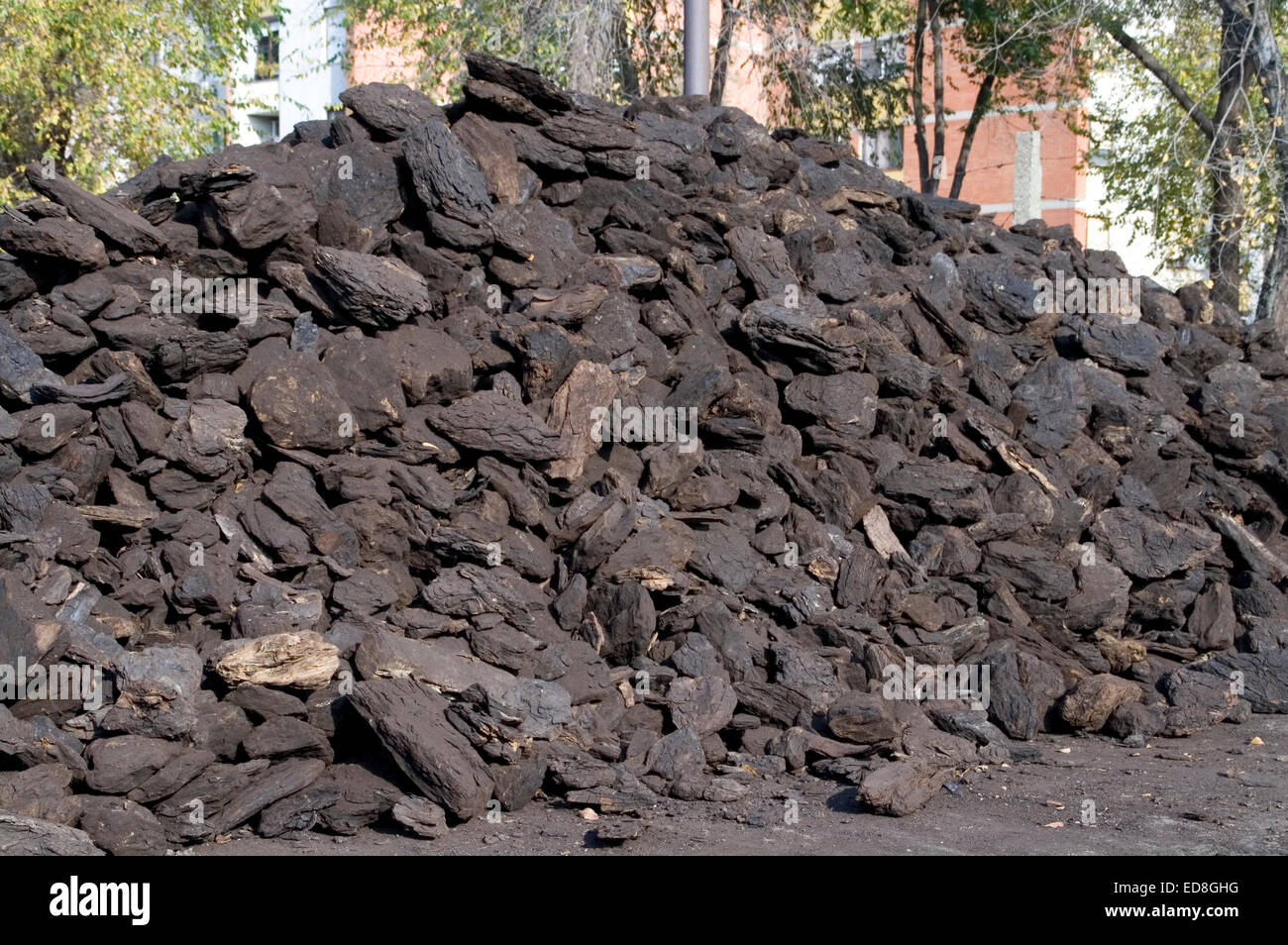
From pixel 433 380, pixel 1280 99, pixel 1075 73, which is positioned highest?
pixel 1075 73

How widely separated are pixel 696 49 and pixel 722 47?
16.7ft

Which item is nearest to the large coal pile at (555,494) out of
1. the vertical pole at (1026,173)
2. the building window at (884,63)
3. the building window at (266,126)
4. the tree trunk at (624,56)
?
the tree trunk at (624,56)

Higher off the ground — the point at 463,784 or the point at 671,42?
the point at 671,42

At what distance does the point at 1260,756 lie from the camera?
21.6 feet

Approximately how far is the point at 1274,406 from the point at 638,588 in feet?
22.5

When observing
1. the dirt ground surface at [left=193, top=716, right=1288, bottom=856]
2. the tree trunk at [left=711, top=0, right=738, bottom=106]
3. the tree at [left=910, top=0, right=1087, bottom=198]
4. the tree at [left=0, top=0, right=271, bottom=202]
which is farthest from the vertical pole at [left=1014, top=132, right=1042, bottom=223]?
the dirt ground surface at [left=193, top=716, right=1288, bottom=856]

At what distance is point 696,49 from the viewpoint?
41.0 ft

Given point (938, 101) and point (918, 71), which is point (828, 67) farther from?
point (938, 101)

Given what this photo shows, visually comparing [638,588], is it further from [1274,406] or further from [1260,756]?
[1274,406]

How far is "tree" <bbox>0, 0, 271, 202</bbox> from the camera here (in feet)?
50.4

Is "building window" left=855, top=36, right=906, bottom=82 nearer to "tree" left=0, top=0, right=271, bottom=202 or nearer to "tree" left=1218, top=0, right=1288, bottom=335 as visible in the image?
"tree" left=1218, top=0, right=1288, bottom=335

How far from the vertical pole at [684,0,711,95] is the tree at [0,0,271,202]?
312 inches

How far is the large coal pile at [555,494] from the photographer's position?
18.3ft

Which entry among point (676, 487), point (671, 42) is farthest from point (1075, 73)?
point (676, 487)
